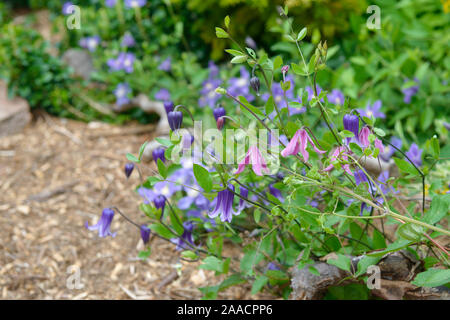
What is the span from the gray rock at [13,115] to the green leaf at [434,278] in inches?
126

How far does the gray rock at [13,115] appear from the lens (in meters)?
3.65

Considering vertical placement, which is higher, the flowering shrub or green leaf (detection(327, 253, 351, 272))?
the flowering shrub

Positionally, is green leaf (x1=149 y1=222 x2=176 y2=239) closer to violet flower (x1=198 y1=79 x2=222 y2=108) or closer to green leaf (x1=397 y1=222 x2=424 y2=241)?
green leaf (x1=397 y1=222 x2=424 y2=241)

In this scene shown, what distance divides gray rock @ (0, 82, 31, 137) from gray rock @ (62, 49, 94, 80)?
0.64 metres

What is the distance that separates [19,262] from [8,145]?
131 cm

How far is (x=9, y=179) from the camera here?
3.18m

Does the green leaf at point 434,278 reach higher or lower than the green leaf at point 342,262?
lower

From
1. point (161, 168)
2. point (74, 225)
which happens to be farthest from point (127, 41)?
point (161, 168)

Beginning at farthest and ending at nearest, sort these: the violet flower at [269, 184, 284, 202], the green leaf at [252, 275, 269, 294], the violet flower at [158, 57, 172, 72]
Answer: the violet flower at [158, 57, 172, 72] → the violet flower at [269, 184, 284, 202] → the green leaf at [252, 275, 269, 294]

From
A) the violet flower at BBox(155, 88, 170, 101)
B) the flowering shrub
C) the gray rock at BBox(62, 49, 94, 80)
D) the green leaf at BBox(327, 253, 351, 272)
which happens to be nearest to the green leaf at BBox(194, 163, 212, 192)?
the flowering shrub

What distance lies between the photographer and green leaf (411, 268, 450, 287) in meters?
1.35

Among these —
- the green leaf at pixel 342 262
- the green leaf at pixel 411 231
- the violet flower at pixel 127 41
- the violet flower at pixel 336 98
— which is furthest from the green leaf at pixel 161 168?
the violet flower at pixel 127 41

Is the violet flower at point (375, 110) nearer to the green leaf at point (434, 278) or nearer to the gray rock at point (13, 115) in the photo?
the green leaf at point (434, 278)

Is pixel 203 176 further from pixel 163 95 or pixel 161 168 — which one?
pixel 163 95
